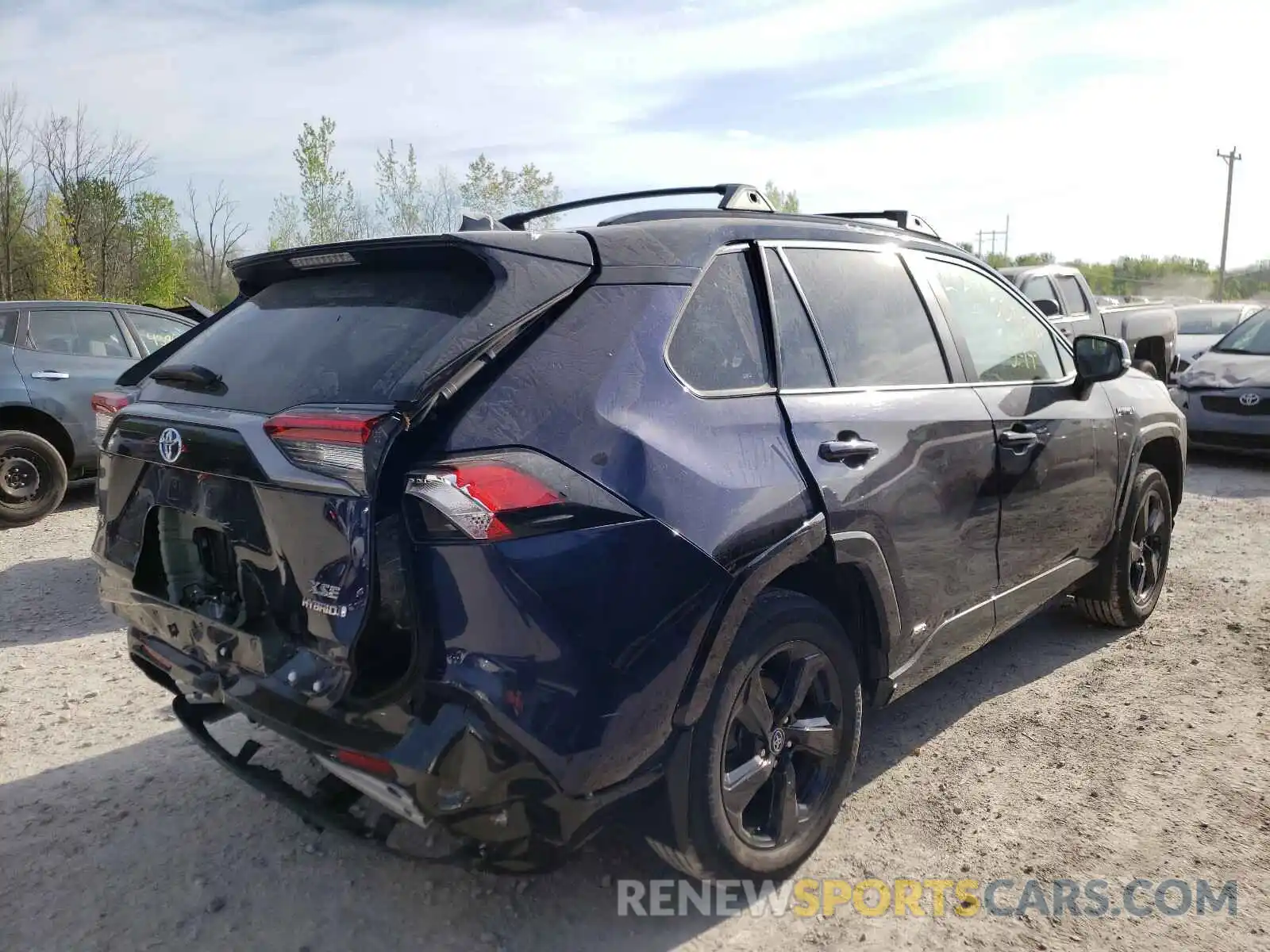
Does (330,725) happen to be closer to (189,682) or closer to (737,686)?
(189,682)

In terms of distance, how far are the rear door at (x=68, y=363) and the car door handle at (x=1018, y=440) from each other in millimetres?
6551

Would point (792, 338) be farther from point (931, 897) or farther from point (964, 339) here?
point (931, 897)

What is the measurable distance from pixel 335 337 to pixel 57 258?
1184 inches

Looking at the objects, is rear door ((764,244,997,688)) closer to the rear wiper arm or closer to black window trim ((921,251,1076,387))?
black window trim ((921,251,1076,387))

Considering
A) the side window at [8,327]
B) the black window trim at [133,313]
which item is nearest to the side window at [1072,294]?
the black window trim at [133,313]

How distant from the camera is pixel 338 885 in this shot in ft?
8.80

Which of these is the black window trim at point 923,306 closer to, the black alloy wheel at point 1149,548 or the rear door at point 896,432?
the rear door at point 896,432

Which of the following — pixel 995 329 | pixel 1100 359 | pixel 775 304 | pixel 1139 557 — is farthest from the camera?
pixel 1139 557

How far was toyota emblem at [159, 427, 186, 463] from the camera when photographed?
2371 millimetres

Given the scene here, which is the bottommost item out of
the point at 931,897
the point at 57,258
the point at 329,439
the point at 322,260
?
the point at 931,897

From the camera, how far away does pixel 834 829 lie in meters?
2.97

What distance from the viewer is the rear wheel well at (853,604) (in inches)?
107

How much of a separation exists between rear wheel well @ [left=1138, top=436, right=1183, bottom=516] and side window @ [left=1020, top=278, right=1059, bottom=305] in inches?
249

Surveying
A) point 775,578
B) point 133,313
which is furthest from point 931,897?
point 133,313
